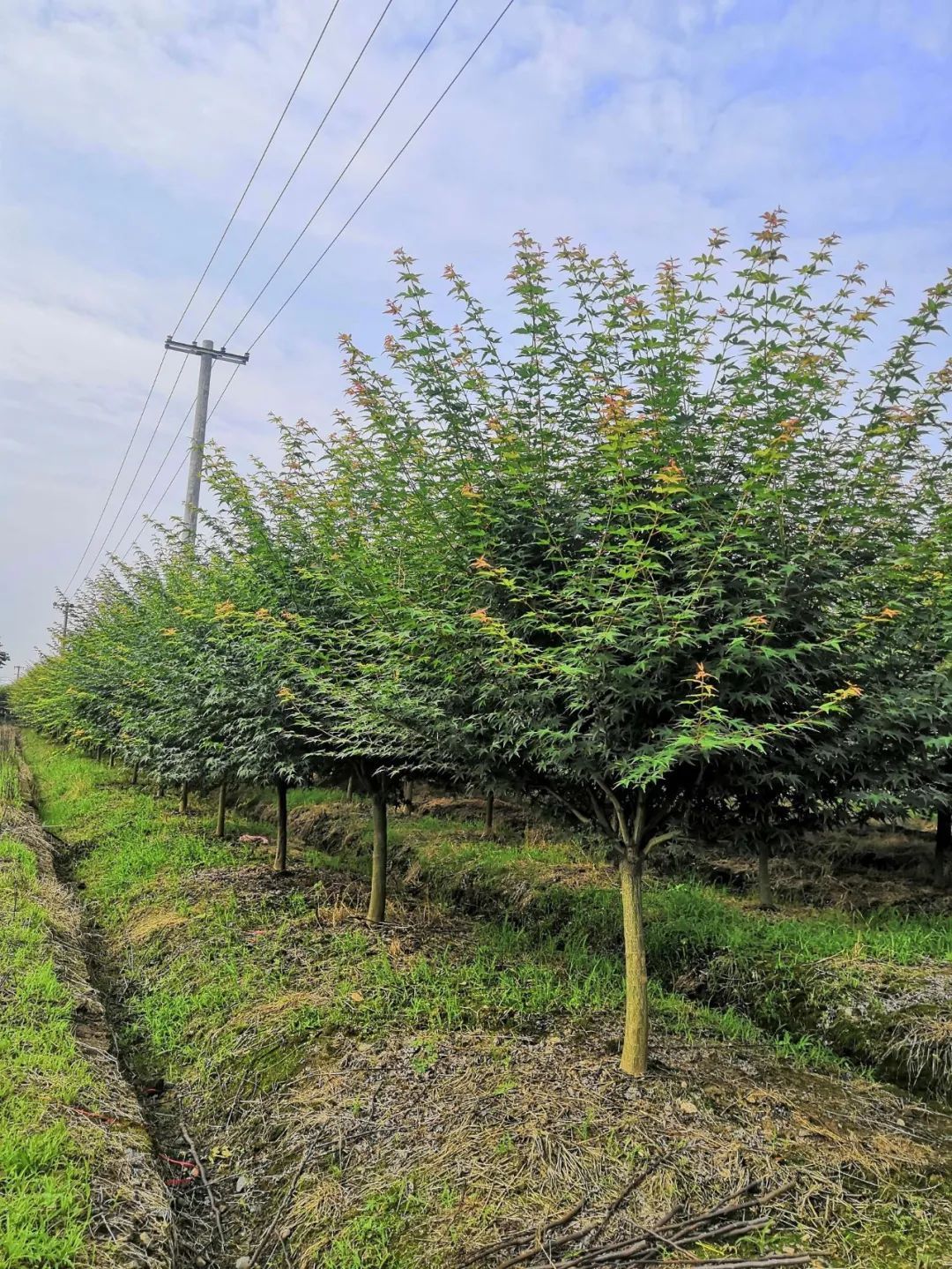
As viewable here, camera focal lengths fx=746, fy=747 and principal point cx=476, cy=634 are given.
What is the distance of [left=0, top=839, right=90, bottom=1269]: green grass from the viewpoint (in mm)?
2906

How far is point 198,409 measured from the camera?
14930 mm

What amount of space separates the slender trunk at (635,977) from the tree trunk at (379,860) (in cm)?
329

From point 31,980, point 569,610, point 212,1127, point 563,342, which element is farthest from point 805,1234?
point 31,980

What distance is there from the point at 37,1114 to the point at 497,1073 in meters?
2.36

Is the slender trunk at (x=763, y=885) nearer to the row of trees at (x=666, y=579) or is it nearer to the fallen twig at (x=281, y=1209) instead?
the row of trees at (x=666, y=579)

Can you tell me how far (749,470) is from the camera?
3576 millimetres

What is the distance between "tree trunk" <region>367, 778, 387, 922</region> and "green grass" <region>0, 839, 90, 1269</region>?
2.78 meters

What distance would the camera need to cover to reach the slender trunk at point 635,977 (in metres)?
4.32

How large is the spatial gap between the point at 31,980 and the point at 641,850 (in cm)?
433

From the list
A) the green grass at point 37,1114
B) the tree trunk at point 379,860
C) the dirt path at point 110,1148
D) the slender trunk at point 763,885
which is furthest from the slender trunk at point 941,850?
the green grass at point 37,1114

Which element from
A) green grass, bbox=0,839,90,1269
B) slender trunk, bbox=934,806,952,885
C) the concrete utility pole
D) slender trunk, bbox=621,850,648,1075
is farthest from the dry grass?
the concrete utility pole

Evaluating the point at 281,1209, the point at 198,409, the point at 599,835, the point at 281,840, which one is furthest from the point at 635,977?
the point at 198,409

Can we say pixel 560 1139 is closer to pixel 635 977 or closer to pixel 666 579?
pixel 635 977

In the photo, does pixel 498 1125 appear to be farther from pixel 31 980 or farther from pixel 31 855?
pixel 31 855
